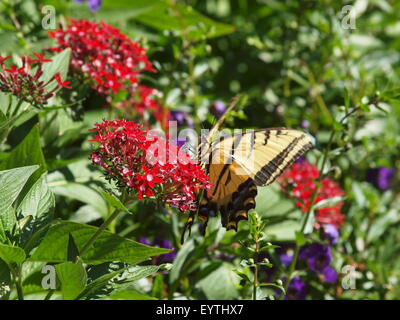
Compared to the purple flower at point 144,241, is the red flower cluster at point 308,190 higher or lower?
higher

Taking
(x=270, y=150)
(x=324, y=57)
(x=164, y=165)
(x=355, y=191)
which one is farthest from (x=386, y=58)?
(x=164, y=165)

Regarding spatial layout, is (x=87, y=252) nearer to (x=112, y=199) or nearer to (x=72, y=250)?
(x=72, y=250)

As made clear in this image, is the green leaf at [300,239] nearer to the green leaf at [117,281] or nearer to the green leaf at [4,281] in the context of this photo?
the green leaf at [117,281]

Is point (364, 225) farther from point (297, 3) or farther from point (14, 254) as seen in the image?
point (14, 254)

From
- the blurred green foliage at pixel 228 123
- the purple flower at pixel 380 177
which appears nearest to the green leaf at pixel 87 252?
the blurred green foliage at pixel 228 123

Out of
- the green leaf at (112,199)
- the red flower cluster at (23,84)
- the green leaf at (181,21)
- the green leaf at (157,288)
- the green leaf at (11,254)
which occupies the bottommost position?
the green leaf at (157,288)

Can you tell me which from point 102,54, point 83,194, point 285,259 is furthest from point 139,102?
point 285,259

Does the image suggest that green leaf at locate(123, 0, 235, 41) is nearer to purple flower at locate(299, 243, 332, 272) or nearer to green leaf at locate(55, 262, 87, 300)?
purple flower at locate(299, 243, 332, 272)
